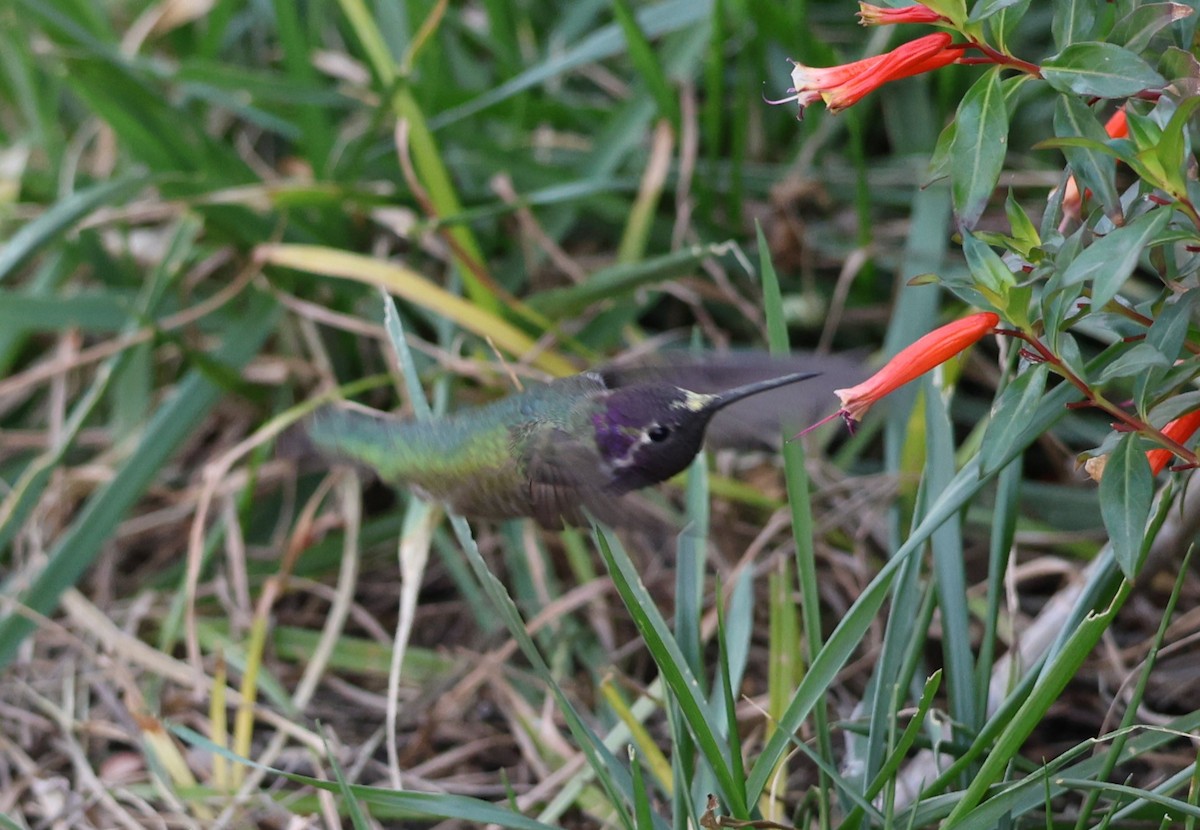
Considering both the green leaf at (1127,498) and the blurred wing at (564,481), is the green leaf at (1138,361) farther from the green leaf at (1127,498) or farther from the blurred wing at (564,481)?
the blurred wing at (564,481)

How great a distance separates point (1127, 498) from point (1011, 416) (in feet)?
0.34

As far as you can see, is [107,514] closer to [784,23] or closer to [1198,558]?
[784,23]

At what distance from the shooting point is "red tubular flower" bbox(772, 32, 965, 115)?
2.92 ft

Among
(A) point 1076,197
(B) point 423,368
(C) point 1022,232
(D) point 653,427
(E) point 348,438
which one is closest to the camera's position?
(C) point 1022,232

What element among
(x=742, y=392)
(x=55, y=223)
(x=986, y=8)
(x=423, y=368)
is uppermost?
(x=986, y=8)

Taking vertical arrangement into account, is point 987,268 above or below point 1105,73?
below

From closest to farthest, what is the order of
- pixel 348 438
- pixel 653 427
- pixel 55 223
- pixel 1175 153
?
1. pixel 1175 153
2. pixel 653 427
3. pixel 348 438
4. pixel 55 223

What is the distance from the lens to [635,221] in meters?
2.19

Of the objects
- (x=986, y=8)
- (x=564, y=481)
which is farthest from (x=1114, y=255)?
(x=564, y=481)

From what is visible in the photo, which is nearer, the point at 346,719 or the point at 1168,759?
the point at 1168,759

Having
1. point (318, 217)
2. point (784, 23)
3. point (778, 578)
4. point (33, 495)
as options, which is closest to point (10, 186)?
point (318, 217)

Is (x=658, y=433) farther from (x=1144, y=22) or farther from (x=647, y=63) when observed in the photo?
(x=647, y=63)

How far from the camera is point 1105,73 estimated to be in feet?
2.79

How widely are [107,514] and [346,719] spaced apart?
50 centimetres
